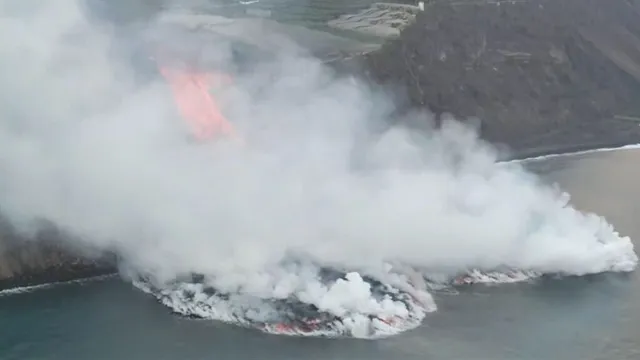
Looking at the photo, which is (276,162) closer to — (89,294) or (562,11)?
(89,294)

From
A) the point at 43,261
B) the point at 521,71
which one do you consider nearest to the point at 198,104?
the point at 43,261

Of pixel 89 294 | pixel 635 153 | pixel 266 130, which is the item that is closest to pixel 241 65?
pixel 266 130

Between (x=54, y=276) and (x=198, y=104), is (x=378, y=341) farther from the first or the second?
(x=198, y=104)

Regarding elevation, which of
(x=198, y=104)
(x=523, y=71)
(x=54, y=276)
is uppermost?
(x=523, y=71)

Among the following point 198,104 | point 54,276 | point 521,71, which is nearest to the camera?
point 54,276

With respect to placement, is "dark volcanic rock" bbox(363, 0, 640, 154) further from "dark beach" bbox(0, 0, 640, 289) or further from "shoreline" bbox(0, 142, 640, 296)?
"shoreline" bbox(0, 142, 640, 296)

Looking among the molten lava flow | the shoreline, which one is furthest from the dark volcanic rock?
the shoreline
